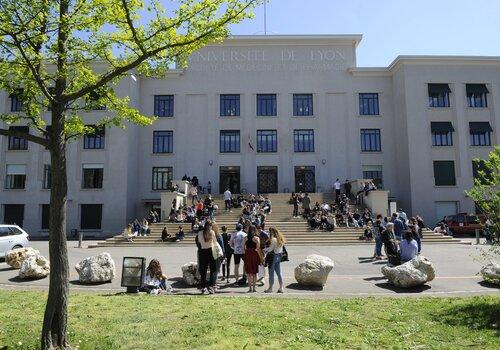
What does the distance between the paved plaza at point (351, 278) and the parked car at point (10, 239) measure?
1.05 meters

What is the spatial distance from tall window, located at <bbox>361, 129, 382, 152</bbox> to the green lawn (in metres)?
30.9

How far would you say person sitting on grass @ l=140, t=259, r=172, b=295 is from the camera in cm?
1145

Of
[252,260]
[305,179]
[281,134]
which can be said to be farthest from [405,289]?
[281,134]

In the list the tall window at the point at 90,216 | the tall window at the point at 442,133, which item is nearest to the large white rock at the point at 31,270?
the tall window at the point at 90,216

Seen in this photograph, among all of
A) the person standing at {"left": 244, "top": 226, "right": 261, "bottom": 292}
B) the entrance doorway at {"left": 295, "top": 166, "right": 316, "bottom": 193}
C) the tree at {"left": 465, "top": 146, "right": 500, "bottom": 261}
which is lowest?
the person standing at {"left": 244, "top": 226, "right": 261, "bottom": 292}

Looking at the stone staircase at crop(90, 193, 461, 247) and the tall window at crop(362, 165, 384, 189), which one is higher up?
the tall window at crop(362, 165, 384, 189)

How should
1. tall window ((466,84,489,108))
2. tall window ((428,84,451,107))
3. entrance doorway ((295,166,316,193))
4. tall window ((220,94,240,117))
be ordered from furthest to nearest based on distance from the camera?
tall window ((220,94,240,117))
entrance doorway ((295,166,316,193))
tall window ((466,84,489,108))
tall window ((428,84,451,107))

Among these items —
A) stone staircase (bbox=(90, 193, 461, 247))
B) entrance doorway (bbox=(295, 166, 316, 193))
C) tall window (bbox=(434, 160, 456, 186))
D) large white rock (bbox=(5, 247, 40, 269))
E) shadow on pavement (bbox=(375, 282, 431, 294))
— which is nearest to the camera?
shadow on pavement (bbox=(375, 282, 431, 294))

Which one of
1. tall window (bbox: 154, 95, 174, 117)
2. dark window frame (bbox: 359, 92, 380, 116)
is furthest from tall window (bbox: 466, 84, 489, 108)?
tall window (bbox: 154, 95, 174, 117)

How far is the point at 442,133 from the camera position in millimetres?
38625

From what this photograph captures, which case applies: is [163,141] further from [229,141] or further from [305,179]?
[305,179]

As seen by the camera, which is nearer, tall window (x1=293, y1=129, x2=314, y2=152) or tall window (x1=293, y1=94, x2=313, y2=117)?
tall window (x1=293, y1=129, x2=314, y2=152)

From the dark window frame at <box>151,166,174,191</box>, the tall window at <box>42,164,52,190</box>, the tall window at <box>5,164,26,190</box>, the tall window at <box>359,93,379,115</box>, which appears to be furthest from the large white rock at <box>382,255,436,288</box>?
the tall window at <box>5,164,26,190</box>

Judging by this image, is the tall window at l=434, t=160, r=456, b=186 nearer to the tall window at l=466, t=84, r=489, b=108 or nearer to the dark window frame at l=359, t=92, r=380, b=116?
the tall window at l=466, t=84, r=489, b=108
